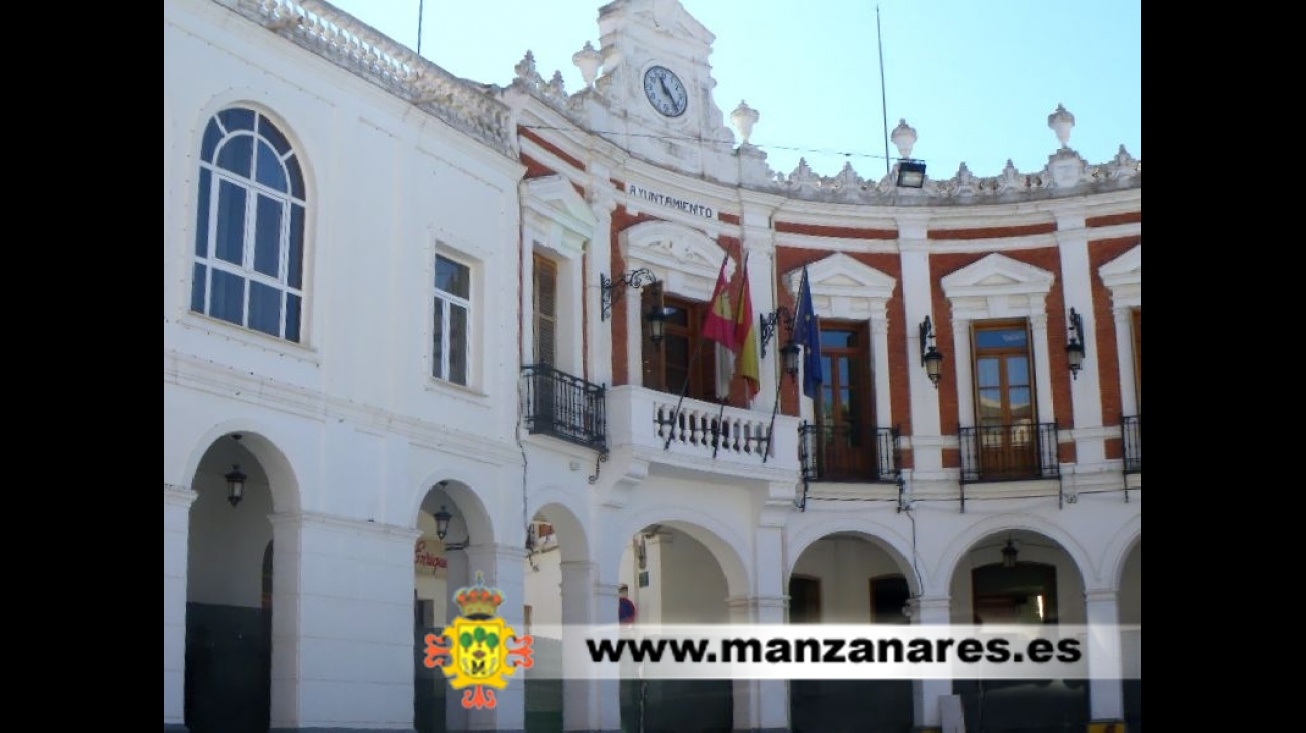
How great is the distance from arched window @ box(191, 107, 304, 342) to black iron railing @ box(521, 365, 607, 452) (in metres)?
3.17

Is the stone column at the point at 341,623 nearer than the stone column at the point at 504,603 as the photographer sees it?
Yes

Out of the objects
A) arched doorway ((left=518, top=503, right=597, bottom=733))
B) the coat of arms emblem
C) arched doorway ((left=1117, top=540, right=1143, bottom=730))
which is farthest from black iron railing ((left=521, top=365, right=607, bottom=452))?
arched doorway ((left=1117, top=540, right=1143, bottom=730))

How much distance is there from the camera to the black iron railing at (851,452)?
2008 cm

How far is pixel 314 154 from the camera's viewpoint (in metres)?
14.3

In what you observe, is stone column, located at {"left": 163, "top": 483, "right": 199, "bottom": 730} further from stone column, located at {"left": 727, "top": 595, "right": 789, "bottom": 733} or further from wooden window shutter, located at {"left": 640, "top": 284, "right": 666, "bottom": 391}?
stone column, located at {"left": 727, "top": 595, "right": 789, "bottom": 733}

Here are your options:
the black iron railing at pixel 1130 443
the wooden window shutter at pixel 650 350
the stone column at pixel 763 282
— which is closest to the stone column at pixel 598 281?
the wooden window shutter at pixel 650 350

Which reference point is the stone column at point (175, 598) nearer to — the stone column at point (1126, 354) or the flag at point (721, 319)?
the flag at point (721, 319)

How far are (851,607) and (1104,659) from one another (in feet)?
11.1

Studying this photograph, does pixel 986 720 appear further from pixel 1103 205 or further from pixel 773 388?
pixel 1103 205

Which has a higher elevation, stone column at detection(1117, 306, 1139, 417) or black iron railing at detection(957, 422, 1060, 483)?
stone column at detection(1117, 306, 1139, 417)

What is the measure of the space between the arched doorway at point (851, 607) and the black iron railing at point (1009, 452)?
1652mm

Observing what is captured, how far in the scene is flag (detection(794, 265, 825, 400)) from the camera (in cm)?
1905

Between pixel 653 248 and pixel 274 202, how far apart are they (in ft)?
19.8

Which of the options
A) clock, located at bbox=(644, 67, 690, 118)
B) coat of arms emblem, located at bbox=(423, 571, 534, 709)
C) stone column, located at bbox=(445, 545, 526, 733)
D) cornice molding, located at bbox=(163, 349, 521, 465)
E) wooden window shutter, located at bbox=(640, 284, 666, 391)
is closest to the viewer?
cornice molding, located at bbox=(163, 349, 521, 465)
